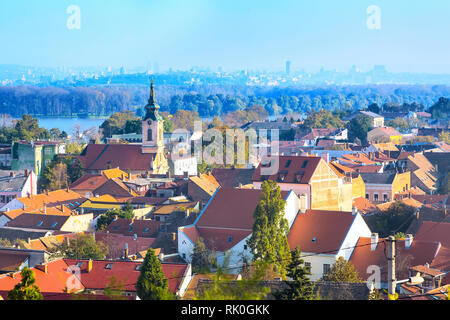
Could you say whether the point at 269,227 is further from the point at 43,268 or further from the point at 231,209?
the point at 43,268

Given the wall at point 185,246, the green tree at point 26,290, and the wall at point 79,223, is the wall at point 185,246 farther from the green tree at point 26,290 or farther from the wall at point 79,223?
the green tree at point 26,290

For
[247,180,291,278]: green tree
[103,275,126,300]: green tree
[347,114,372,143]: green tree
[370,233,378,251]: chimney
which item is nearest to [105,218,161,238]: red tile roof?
[247,180,291,278]: green tree

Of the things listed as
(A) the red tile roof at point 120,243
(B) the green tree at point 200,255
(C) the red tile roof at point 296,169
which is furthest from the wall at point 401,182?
(B) the green tree at point 200,255

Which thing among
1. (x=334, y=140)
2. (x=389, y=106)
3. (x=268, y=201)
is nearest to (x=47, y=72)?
(x=389, y=106)

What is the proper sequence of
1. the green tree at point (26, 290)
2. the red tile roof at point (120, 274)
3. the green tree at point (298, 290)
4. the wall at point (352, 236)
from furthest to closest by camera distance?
the wall at point (352, 236) < the red tile roof at point (120, 274) < the green tree at point (298, 290) < the green tree at point (26, 290)

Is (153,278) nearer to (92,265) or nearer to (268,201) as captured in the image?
(92,265)

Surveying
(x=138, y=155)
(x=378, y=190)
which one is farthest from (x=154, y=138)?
(x=378, y=190)
